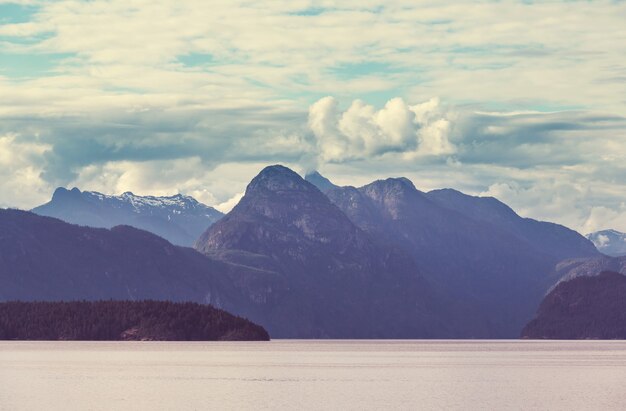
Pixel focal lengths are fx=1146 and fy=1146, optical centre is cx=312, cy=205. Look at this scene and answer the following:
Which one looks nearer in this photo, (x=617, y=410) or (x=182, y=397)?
(x=617, y=410)

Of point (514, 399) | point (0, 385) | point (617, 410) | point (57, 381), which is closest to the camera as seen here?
point (617, 410)

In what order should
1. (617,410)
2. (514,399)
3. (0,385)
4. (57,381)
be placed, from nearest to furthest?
(617,410), (514,399), (0,385), (57,381)

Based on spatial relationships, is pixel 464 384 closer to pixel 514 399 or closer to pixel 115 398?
pixel 514 399

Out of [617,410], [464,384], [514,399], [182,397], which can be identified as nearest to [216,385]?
[182,397]

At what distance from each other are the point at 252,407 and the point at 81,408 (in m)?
21.1

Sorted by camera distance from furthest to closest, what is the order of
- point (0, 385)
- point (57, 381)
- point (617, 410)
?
point (57, 381)
point (0, 385)
point (617, 410)

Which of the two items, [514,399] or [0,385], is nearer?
[514,399]

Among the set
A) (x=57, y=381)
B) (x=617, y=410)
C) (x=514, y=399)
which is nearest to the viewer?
(x=617, y=410)

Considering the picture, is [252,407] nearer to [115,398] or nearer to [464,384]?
[115,398]

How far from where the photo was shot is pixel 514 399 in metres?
156

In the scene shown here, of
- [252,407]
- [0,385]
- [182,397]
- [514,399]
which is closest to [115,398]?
[182,397]

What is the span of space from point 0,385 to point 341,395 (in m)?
58.4

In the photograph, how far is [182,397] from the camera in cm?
15962

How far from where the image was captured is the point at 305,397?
16012 cm
